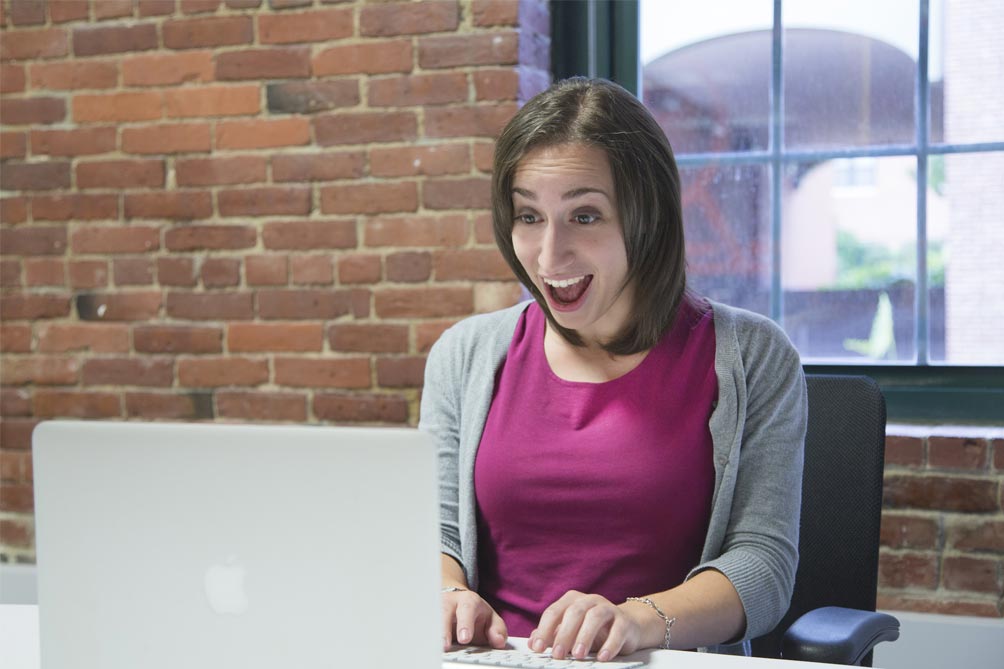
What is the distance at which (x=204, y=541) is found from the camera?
2.73 ft

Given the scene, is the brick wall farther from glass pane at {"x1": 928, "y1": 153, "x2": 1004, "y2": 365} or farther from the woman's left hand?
the woman's left hand

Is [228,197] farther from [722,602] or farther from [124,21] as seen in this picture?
[722,602]

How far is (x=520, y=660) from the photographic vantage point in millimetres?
1127

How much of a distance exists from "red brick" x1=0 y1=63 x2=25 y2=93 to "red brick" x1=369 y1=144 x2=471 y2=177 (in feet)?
3.00

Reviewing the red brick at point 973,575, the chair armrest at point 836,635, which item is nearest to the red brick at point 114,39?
the chair armrest at point 836,635

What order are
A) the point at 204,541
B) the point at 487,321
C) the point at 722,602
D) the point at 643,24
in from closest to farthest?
the point at 204,541 → the point at 722,602 → the point at 487,321 → the point at 643,24

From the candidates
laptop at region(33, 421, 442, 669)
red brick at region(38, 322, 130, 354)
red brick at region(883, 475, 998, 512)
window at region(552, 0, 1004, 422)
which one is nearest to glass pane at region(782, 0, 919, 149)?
window at region(552, 0, 1004, 422)

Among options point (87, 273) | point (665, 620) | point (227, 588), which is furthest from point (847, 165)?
point (227, 588)

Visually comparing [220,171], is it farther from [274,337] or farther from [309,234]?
[274,337]

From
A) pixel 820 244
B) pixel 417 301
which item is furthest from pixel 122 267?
pixel 820 244

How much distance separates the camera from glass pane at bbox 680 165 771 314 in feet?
7.86

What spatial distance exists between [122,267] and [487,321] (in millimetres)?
1182

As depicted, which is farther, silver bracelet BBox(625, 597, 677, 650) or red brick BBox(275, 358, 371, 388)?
red brick BBox(275, 358, 371, 388)

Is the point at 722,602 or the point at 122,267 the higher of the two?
the point at 122,267
